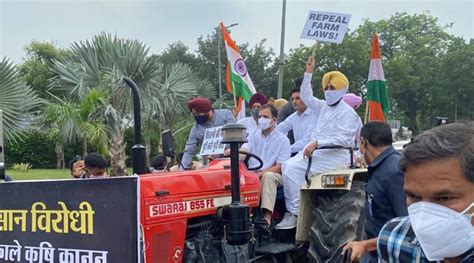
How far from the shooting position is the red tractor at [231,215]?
11.1ft

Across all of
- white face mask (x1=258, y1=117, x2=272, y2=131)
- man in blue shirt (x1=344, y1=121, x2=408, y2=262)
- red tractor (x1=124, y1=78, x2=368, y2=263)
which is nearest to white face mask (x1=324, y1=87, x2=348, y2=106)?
white face mask (x1=258, y1=117, x2=272, y2=131)

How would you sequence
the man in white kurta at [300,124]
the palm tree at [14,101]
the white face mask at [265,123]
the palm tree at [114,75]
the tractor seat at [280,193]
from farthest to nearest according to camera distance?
the palm tree at [14,101] < the palm tree at [114,75] < the man in white kurta at [300,124] < the white face mask at [265,123] < the tractor seat at [280,193]

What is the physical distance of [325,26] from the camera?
6.62 m

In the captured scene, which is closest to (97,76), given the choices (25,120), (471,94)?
(25,120)

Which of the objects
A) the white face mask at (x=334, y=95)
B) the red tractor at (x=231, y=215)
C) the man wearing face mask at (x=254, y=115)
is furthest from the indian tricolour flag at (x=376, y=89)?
the red tractor at (x=231, y=215)

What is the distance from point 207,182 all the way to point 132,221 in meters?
0.85

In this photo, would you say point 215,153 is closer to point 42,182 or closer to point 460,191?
point 42,182

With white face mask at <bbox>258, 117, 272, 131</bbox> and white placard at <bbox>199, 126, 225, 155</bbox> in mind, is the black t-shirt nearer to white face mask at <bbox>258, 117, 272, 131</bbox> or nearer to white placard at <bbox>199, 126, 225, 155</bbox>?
white placard at <bbox>199, 126, 225, 155</bbox>

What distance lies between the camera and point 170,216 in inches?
137

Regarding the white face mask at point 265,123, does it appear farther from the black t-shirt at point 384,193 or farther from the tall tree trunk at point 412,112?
the tall tree trunk at point 412,112

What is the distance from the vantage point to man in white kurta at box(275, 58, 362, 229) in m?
4.49

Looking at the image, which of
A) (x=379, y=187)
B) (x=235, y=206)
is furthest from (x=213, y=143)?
(x=379, y=187)

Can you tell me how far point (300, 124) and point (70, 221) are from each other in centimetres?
286

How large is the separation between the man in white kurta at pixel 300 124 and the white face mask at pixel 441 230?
3.70m
